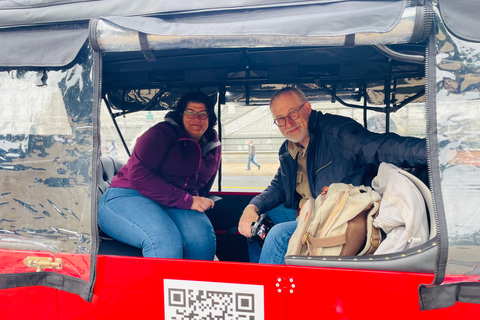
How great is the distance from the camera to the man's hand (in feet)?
6.92

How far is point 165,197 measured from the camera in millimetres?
2082

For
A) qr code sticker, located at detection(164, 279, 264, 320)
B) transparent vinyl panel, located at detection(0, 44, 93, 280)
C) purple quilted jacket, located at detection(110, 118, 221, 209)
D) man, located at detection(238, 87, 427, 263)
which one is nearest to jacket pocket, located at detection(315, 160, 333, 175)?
man, located at detection(238, 87, 427, 263)

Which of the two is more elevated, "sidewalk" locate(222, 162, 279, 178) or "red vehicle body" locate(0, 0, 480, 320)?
"sidewalk" locate(222, 162, 279, 178)

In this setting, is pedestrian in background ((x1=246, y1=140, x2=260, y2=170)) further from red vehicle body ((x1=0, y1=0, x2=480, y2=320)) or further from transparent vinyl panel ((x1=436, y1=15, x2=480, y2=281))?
transparent vinyl panel ((x1=436, y1=15, x2=480, y2=281))

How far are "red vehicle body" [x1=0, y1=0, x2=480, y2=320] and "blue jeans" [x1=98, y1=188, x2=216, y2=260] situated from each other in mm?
402

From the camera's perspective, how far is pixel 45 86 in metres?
1.44

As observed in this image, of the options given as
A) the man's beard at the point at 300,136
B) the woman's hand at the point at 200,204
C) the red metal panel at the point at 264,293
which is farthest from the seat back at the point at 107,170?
the man's beard at the point at 300,136

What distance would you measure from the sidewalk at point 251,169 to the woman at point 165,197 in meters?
10.0

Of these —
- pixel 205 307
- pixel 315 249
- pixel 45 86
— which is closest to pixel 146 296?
pixel 205 307

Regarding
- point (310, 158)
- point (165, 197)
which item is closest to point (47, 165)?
point (165, 197)

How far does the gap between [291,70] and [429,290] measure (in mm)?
1917

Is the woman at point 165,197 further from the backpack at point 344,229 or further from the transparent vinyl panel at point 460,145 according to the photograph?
the transparent vinyl panel at point 460,145

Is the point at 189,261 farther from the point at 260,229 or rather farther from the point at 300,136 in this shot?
the point at 300,136

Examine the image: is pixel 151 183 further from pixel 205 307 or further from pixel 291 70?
pixel 291 70
